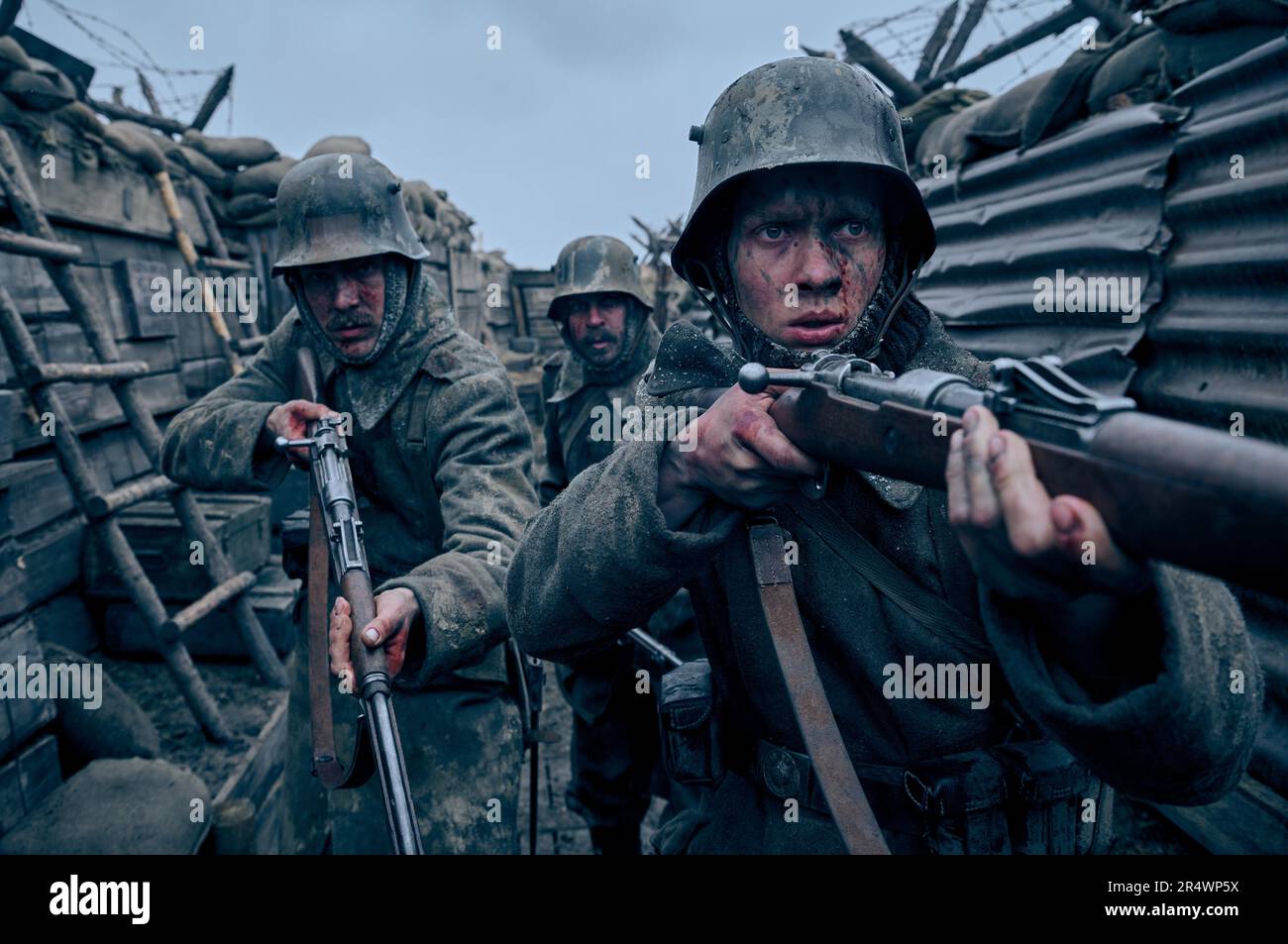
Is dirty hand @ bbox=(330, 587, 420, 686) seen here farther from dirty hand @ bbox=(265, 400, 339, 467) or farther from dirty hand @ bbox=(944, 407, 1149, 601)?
dirty hand @ bbox=(944, 407, 1149, 601)

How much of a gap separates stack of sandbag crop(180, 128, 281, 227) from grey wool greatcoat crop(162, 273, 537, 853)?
5.91 meters

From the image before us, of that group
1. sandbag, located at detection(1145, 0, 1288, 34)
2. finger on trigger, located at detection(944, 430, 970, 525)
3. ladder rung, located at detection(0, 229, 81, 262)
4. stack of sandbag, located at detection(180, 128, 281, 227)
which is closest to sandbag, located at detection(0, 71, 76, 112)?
ladder rung, located at detection(0, 229, 81, 262)

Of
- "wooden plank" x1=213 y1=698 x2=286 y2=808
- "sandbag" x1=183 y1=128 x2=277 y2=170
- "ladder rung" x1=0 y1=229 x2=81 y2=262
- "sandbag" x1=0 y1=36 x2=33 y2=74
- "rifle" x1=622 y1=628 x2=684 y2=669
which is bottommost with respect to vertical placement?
"wooden plank" x1=213 y1=698 x2=286 y2=808

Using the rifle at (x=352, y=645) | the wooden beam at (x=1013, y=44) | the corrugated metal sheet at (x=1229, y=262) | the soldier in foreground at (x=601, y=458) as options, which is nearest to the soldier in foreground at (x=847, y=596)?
the soldier in foreground at (x=601, y=458)

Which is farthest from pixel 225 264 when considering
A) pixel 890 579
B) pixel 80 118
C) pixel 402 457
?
pixel 890 579

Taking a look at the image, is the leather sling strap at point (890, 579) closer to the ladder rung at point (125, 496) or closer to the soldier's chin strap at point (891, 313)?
the soldier's chin strap at point (891, 313)

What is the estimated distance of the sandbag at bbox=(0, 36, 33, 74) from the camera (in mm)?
4684

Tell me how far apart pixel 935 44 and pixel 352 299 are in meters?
10.2

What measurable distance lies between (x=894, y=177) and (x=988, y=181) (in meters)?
4.75

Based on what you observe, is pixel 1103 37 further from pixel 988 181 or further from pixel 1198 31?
pixel 1198 31

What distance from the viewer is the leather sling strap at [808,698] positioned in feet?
5.79

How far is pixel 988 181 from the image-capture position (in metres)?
6.12

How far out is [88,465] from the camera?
4.43m

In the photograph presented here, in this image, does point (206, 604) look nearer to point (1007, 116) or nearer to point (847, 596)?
point (847, 596)
